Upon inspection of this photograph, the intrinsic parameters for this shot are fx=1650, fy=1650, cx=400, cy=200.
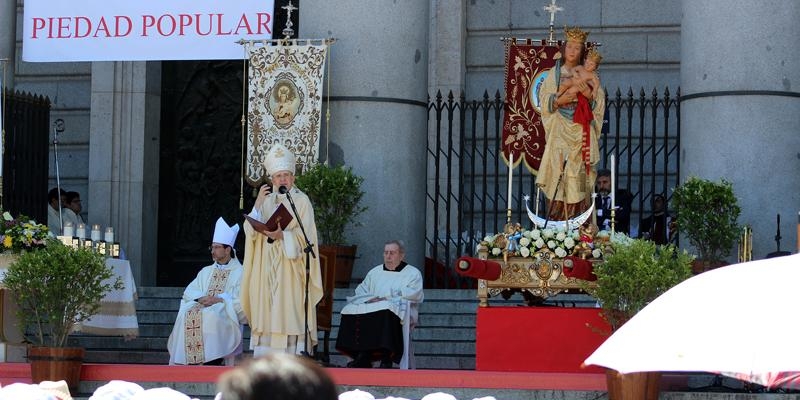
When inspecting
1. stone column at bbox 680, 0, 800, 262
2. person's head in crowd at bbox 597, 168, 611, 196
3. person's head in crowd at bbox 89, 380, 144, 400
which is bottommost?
person's head in crowd at bbox 89, 380, 144, 400

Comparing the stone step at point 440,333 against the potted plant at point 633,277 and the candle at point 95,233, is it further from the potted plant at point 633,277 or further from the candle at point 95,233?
the potted plant at point 633,277

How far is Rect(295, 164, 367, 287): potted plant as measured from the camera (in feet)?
50.6

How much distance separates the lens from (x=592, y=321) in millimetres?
12711

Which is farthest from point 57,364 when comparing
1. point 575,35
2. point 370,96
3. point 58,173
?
point 58,173

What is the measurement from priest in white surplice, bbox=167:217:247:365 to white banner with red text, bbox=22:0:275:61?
194 cm

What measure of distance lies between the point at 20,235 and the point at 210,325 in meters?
1.80

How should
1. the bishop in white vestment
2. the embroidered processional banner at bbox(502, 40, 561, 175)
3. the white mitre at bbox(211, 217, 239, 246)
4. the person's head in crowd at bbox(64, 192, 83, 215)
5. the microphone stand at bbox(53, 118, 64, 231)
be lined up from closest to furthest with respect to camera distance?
the bishop in white vestment < the white mitre at bbox(211, 217, 239, 246) < the embroidered processional banner at bbox(502, 40, 561, 175) < the microphone stand at bbox(53, 118, 64, 231) < the person's head in crowd at bbox(64, 192, 83, 215)

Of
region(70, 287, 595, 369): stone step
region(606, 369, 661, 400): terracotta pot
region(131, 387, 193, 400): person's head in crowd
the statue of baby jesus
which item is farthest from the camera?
region(70, 287, 595, 369): stone step

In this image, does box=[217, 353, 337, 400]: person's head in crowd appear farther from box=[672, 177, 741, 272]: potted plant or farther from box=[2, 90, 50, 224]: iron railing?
box=[2, 90, 50, 224]: iron railing

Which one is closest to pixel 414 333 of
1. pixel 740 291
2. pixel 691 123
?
pixel 691 123

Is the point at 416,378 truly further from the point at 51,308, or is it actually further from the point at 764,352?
the point at 764,352

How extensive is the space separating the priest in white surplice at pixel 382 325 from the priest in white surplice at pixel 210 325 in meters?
1.01

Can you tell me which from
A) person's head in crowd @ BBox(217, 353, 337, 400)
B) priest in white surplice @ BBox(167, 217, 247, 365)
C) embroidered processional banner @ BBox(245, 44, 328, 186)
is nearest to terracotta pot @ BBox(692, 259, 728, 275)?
embroidered processional banner @ BBox(245, 44, 328, 186)

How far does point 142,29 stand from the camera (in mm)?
16078
